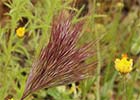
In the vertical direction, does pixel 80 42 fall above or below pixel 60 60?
below

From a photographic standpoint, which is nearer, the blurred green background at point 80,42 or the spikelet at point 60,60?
the spikelet at point 60,60

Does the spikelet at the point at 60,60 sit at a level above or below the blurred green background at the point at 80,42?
A: above

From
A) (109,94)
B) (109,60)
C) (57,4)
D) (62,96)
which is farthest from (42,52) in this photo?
(109,60)

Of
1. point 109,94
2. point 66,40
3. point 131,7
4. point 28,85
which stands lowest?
point 109,94

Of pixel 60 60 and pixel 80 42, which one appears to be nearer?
pixel 60 60

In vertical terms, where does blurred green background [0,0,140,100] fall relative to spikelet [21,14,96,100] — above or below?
below

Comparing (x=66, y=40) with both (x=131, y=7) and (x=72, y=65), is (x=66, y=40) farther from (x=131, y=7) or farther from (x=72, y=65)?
(x=131, y=7)

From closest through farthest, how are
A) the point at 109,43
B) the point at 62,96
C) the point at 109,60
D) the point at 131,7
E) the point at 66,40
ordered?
the point at 66,40, the point at 62,96, the point at 109,60, the point at 109,43, the point at 131,7

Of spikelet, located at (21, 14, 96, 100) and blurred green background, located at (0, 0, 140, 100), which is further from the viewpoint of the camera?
blurred green background, located at (0, 0, 140, 100)
